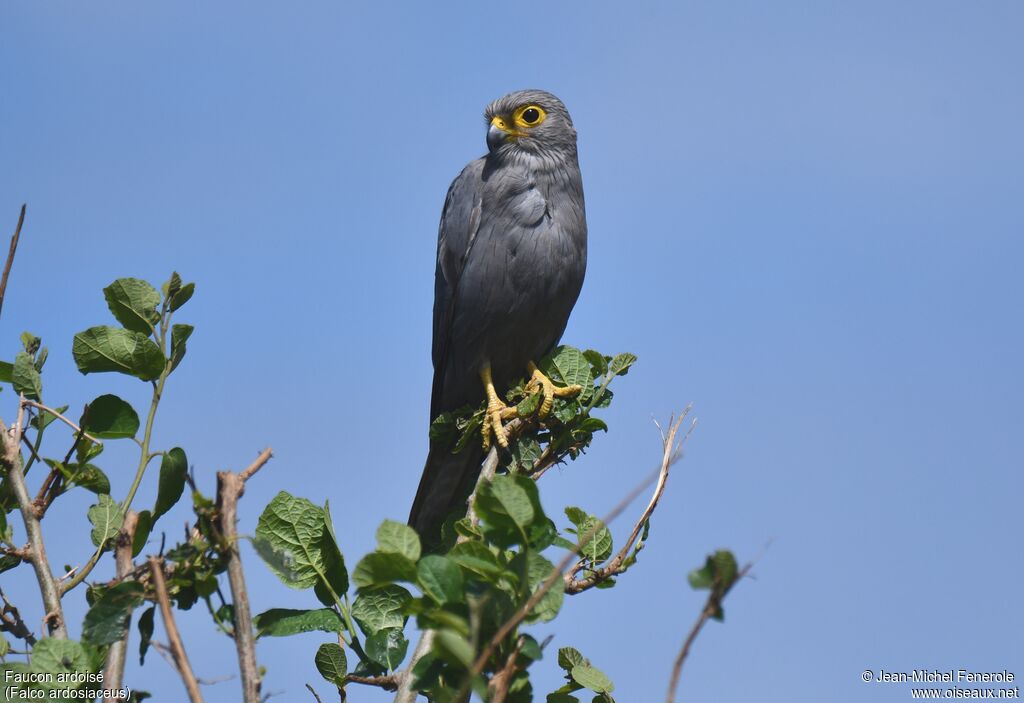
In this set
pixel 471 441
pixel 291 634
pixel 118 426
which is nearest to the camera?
pixel 291 634

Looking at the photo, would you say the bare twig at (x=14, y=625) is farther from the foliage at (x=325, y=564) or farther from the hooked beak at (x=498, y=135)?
the hooked beak at (x=498, y=135)

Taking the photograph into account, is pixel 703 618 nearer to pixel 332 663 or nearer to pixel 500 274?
pixel 332 663

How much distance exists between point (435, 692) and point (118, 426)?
64.7 inches

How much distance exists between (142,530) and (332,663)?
27.9 inches

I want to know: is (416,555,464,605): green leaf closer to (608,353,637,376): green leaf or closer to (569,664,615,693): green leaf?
(569,664,615,693): green leaf

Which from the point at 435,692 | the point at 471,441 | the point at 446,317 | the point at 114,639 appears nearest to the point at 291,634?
the point at 114,639

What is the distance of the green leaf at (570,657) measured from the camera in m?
3.33

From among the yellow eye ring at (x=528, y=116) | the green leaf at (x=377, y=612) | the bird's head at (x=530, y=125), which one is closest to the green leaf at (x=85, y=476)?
the green leaf at (x=377, y=612)

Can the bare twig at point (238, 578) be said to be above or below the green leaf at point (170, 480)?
below

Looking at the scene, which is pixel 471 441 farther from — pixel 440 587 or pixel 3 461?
pixel 440 587

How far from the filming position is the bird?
595cm

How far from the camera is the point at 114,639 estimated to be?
252 centimetres

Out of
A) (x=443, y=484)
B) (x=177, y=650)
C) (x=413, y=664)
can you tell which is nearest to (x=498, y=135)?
Answer: (x=443, y=484)

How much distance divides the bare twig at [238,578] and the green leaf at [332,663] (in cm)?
80
